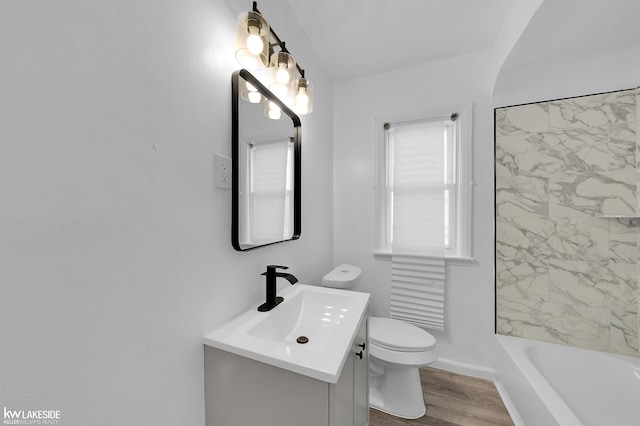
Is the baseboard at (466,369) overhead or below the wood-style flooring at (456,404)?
overhead

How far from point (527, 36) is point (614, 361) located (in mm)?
2007

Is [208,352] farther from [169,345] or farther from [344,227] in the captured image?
[344,227]

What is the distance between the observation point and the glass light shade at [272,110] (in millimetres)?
1142

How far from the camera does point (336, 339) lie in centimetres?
79

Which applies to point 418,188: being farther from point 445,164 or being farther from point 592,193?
point 592,193

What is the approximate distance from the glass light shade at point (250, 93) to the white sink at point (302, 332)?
0.93 metres

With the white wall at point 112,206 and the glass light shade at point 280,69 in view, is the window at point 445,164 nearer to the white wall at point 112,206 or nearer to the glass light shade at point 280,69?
the glass light shade at point 280,69

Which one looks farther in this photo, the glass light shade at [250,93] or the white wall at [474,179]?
the white wall at [474,179]

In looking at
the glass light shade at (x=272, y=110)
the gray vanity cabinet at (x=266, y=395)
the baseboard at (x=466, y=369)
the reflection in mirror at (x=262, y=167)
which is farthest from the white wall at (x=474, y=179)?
the gray vanity cabinet at (x=266, y=395)

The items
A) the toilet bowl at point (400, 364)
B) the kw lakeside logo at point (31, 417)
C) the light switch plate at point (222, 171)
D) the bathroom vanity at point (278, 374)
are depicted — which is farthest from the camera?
the toilet bowl at point (400, 364)

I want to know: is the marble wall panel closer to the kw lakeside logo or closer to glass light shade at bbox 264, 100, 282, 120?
glass light shade at bbox 264, 100, 282, 120

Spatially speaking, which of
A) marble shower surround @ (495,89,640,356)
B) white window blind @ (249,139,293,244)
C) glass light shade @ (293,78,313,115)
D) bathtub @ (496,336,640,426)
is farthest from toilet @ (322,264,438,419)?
glass light shade @ (293,78,313,115)

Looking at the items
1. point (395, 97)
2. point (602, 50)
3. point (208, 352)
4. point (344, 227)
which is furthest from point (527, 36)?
point (208, 352)

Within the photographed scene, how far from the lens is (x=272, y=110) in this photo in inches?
46.8
